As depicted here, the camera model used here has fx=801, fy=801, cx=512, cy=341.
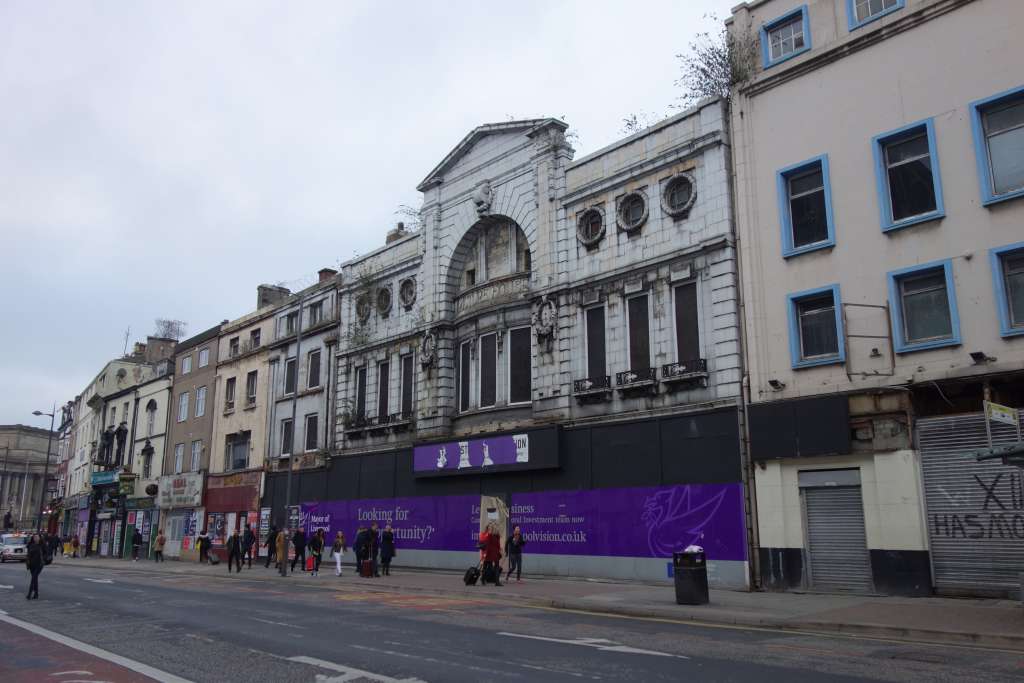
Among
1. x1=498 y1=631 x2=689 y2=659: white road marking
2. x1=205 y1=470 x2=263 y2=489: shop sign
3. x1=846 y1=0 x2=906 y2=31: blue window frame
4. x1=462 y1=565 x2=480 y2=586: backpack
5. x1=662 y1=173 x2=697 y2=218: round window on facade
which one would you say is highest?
x1=846 y1=0 x2=906 y2=31: blue window frame

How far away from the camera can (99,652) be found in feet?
36.1

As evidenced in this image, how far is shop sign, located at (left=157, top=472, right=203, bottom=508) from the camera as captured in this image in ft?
145

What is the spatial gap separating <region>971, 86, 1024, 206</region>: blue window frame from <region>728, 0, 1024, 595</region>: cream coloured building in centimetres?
4

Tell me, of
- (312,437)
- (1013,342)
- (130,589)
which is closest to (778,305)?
(1013,342)

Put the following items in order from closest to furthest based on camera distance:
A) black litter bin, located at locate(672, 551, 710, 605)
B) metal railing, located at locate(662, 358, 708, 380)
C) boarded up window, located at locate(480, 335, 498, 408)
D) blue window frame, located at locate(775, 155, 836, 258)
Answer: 1. black litter bin, located at locate(672, 551, 710, 605)
2. blue window frame, located at locate(775, 155, 836, 258)
3. metal railing, located at locate(662, 358, 708, 380)
4. boarded up window, located at locate(480, 335, 498, 408)

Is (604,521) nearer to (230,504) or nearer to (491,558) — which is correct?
(491,558)

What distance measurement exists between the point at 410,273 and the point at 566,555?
1430cm

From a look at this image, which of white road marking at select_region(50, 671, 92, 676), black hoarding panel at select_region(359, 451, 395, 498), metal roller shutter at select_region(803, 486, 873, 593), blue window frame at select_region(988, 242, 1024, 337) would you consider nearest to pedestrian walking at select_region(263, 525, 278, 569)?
black hoarding panel at select_region(359, 451, 395, 498)

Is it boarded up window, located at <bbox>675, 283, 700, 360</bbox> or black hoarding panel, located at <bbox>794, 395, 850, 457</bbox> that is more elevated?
boarded up window, located at <bbox>675, 283, 700, 360</bbox>

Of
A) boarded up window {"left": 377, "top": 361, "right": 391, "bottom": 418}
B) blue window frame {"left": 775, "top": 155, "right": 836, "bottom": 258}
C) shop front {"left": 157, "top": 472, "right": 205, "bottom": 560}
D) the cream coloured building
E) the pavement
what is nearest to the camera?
the pavement

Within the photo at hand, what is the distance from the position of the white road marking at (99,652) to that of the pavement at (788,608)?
8882 millimetres

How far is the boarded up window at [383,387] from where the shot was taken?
33594 millimetres

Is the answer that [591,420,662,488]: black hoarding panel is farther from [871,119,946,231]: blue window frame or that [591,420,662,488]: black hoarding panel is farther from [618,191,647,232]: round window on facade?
[871,119,946,231]: blue window frame

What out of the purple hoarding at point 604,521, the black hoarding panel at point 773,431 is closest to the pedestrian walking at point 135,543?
the purple hoarding at point 604,521
